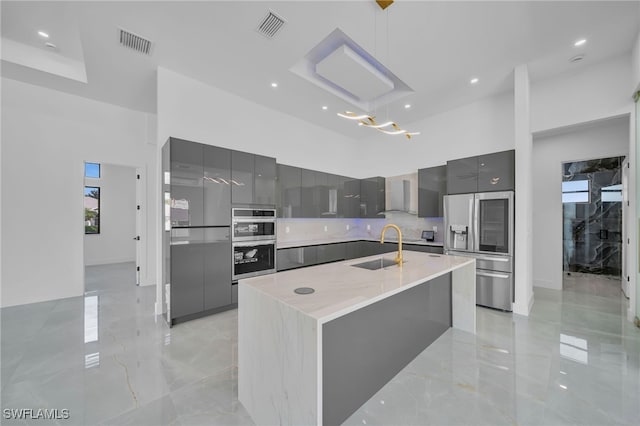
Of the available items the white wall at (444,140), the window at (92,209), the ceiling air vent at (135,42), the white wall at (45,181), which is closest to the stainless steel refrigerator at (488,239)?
the white wall at (444,140)

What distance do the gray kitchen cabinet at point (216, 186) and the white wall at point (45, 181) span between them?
8.79ft

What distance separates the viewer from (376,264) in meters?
2.49

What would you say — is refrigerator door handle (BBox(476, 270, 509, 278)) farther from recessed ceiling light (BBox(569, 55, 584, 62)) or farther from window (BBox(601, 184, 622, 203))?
window (BBox(601, 184, 622, 203))

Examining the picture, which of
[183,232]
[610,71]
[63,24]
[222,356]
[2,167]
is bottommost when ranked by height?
[222,356]

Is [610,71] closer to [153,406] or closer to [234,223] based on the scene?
[234,223]

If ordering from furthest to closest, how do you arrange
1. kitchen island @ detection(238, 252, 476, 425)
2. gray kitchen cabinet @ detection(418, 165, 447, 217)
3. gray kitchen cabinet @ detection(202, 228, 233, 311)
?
1. gray kitchen cabinet @ detection(418, 165, 447, 217)
2. gray kitchen cabinet @ detection(202, 228, 233, 311)
3. kitchen island @ detection(238, 252, 476, 425)

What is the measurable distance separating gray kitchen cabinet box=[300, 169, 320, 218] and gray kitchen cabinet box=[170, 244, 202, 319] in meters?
2.16

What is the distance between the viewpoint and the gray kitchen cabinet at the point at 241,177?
11.5 ft

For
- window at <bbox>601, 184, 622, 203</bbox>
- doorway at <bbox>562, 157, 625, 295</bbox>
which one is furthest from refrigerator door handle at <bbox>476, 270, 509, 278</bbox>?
window at <bbox>601, 184, 622, 203</bbox>

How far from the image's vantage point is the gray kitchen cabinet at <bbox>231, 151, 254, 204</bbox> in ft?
11.5

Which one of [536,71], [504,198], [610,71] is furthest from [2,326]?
[610,71]

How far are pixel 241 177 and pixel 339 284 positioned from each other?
8.23 ft

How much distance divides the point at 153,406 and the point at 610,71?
20.0 feet

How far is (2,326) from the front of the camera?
9.63 feet
